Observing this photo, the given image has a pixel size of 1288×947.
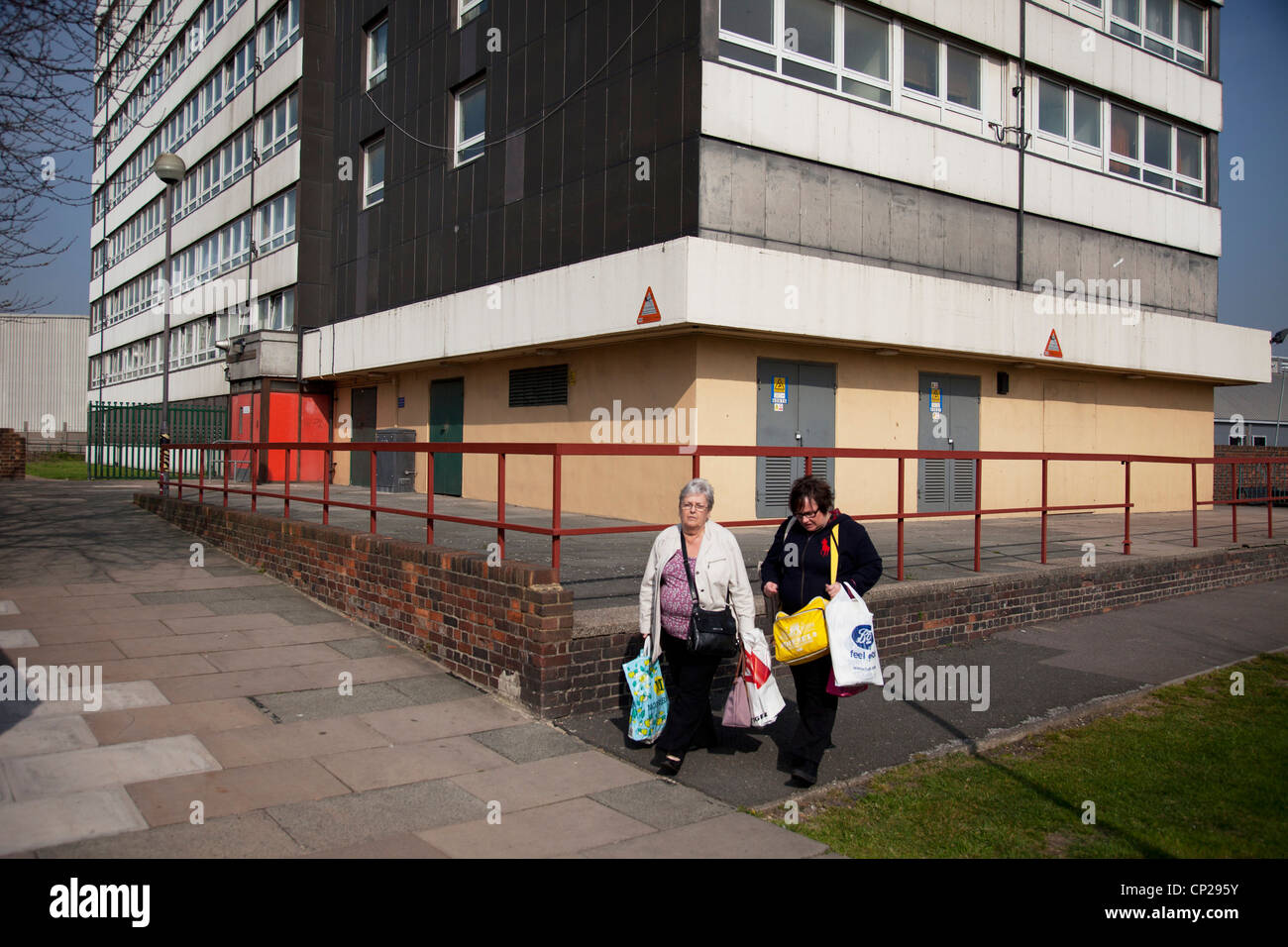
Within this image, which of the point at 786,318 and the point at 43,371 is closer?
the point at 786,318

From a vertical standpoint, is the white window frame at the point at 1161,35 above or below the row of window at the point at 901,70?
above

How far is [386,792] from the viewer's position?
16.7 ft

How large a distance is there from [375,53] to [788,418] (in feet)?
47.8

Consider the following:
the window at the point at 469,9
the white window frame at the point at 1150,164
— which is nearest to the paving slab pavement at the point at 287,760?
Result: the window at the point at 469,9

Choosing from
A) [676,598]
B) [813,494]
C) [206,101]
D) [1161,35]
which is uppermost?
[206,101]

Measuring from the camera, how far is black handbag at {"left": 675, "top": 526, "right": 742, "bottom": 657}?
17.6 feet

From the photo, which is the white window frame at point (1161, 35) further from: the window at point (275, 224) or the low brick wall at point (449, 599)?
the window at point (275, 224)

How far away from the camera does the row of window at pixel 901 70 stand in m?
15.0

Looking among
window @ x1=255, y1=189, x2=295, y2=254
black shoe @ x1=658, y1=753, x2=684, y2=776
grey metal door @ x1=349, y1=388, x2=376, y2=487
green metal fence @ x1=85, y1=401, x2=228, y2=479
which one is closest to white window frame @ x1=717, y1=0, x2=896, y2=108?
black shoe @ x1=658, y1=753, x2=684, y2=776

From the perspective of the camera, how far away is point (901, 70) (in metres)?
16.8

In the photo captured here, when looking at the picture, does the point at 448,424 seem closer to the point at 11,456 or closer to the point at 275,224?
the point at 275,224

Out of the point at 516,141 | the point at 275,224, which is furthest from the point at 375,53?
the point at 516,141

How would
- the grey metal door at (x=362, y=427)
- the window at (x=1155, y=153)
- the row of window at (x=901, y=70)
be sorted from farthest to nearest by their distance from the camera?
the grey metal door at (x=362, y=427)
the window at (x=1155, y=153)
the row of window at (x=901, y=70)

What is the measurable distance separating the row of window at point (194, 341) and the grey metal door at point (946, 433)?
1722cm
